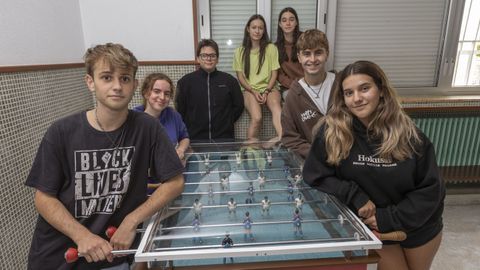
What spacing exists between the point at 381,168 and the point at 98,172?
1176 mm

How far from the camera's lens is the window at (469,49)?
3.22 metres

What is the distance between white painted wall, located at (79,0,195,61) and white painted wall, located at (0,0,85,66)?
0.15m

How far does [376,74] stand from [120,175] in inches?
46.7

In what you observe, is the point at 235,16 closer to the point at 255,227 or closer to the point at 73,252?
the point at 255,227

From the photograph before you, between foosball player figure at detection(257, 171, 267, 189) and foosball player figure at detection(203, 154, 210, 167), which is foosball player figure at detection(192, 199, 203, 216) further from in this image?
foosball player figure at detection(203, 154, 210, 167)

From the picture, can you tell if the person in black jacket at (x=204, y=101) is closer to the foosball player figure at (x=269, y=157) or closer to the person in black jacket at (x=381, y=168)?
the foosball player figure at (x=269, y=157)

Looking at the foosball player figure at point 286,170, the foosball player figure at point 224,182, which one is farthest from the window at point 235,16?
the foosball player figure at point 224,182

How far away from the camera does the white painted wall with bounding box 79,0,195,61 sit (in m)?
2.90

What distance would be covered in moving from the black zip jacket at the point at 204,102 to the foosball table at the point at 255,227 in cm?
109

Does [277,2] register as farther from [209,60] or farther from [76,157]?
[76,157]

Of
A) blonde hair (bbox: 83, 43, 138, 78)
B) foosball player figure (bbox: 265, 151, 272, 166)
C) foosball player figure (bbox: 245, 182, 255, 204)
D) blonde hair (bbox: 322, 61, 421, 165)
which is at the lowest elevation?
foosball player figure (bbox: 245, 182, 255, 204)

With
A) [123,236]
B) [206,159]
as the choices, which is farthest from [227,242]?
[206,159]

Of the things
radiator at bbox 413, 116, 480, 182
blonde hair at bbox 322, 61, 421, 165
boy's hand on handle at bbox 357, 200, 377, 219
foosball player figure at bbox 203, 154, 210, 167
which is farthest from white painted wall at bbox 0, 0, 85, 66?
radiator at bbox 413, 116, 480, 182

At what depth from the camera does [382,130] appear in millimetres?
1336
